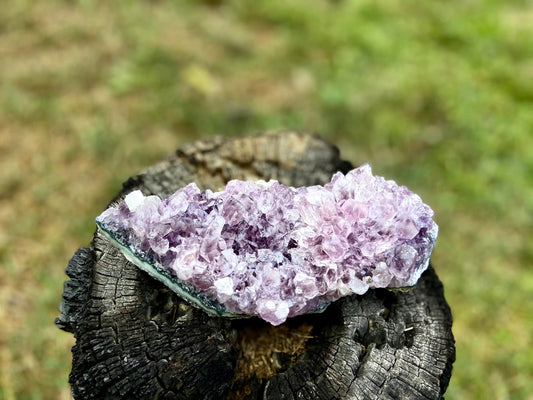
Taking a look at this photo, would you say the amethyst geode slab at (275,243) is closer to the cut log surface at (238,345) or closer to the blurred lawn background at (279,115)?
the cut log surface at (238,345)

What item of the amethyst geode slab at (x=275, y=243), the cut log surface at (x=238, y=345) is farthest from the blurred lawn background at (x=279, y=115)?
the amethyst geode slab at (x=275, y=243)

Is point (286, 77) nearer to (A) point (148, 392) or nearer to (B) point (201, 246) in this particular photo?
(B) point (201, 246)

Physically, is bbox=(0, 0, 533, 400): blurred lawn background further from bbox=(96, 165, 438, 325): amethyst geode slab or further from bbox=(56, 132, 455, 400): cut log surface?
bbox=(96, 165, 438, 325): amethyst geode slab

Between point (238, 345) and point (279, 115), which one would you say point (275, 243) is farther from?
point (279, 115)

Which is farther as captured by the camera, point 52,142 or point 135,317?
point 52,142

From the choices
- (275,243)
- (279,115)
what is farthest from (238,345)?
(279,115)

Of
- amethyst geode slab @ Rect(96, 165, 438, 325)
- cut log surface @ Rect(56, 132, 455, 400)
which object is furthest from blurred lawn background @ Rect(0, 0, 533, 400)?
amethyst geode slab @ Rect(96, 165, 438, 325)

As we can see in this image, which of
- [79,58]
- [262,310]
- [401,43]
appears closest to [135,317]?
[262,310]
